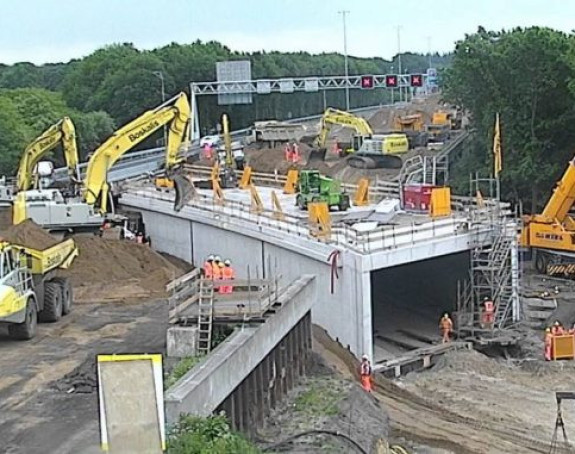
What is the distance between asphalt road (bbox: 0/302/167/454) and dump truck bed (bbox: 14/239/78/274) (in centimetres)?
133

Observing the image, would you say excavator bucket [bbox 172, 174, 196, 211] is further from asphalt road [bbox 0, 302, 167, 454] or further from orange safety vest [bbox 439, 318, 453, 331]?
orange safety vest [bbox 439, 318, 453, 331]

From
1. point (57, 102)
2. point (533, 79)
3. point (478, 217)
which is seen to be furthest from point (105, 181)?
point (57, 102)

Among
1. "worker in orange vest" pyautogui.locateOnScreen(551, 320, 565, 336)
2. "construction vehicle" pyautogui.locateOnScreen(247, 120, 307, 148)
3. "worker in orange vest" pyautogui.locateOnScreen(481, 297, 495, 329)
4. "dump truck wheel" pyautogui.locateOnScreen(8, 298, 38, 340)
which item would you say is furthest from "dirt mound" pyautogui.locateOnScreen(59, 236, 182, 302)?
"construction vehicle" pyautogui.locateOnScreen(247, 120, 307, 148)

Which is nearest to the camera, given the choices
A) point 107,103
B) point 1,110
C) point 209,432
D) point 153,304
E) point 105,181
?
point 209,432

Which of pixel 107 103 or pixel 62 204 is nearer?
pixel 62 204

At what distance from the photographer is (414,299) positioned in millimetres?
37469

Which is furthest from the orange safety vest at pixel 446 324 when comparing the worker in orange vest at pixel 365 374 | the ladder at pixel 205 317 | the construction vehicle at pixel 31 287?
the ladder at pixel 205 317

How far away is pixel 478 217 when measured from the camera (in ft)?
111

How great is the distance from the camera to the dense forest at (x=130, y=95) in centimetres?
8638

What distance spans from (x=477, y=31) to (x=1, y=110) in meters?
36.9

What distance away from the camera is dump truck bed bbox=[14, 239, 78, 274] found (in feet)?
84.0

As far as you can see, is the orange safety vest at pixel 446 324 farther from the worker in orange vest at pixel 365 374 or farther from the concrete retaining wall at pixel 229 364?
the concrete retaining wall at pixel 229 364

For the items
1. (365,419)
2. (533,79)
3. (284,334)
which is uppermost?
(533,79)

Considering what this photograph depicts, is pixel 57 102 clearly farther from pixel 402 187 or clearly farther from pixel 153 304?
pixel 153 304
